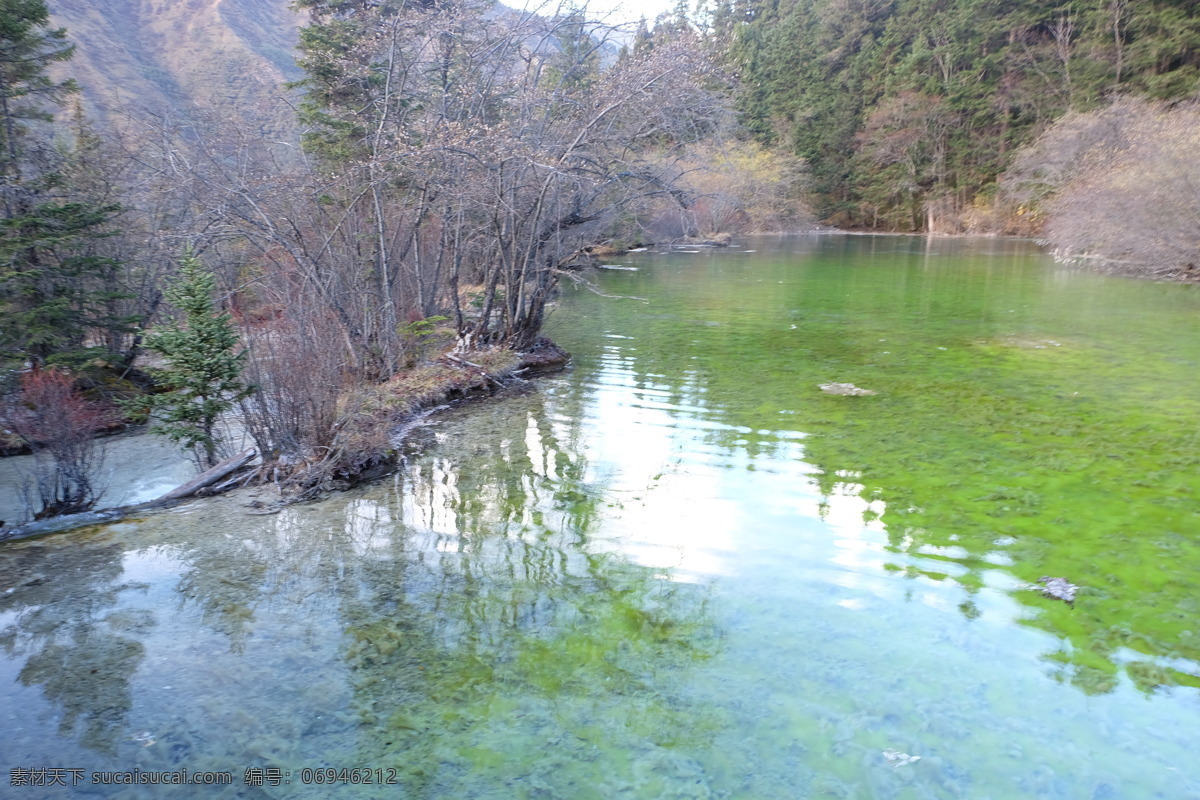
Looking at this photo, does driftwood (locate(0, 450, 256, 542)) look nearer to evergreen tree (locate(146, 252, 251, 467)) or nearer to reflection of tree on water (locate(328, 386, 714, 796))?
evergreen tree (locate(146, 252, 251, 467))

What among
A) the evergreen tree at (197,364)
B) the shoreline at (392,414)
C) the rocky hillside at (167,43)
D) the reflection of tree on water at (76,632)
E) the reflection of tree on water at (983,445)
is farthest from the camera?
the rocky hillside at (167,43)

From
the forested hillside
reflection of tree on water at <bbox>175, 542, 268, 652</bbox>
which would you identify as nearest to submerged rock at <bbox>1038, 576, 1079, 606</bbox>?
reflection of tree on water at <bbox>175, 542, 268, 652</bbox>

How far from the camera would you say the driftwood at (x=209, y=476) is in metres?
7.36

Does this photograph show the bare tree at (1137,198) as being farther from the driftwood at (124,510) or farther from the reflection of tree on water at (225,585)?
the reflection of tree on water at (225,585)

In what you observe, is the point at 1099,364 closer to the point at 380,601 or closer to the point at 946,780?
the point at 946,780

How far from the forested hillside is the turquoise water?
31.6 metres

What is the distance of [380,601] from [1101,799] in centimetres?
419

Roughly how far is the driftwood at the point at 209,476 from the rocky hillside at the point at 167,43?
115 feet

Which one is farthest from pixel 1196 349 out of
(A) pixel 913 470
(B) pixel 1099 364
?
(A) pixel 913 470

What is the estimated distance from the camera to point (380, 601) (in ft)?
17.6

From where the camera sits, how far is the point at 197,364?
7754 millimetres

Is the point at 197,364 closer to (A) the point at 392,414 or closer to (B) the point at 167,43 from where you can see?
(A) the point at 392,414

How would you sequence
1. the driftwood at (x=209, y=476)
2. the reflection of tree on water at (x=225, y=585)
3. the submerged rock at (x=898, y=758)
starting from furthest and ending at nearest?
1. the driftwood at (x=209, y=476)
2. the reflection of tree on water at (x=225, y=585)
3. the submerged rock at (x=898, y=758)

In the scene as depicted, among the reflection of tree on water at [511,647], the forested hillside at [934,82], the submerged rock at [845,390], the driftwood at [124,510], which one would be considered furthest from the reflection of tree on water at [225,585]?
the forested hillside at [934,82]
